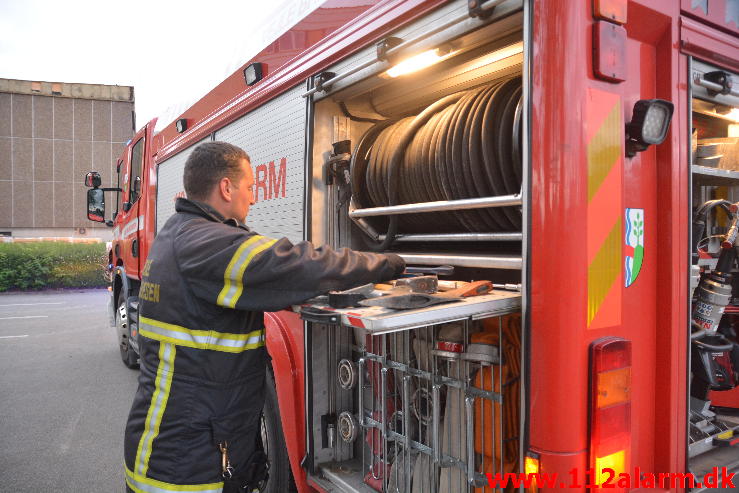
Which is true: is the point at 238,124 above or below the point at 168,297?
above

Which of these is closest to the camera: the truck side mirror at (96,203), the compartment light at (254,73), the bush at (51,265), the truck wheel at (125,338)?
the compartment light at (254,73)

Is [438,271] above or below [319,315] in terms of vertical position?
above

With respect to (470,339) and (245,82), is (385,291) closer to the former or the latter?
(470,339)

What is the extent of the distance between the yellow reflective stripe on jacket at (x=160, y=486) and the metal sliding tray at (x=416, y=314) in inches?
29.7

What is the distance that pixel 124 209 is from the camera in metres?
6.29

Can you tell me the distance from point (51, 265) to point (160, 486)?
1831 centimetres

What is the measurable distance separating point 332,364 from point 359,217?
2.36 ft

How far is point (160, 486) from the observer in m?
1.89

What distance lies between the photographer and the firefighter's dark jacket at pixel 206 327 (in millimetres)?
1770

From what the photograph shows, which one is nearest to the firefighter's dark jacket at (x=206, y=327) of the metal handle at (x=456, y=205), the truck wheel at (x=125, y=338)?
the metal handle at (x=456, y=205)

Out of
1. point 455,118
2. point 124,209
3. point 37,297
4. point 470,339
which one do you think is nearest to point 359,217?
point 455,118

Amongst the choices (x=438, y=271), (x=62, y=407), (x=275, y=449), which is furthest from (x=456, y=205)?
(x=62, y=407)

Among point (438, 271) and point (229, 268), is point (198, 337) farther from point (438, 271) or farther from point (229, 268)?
point (438, 271)

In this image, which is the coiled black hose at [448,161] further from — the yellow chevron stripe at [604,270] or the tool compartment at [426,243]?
the yellow chevron stripe at [604,270]
